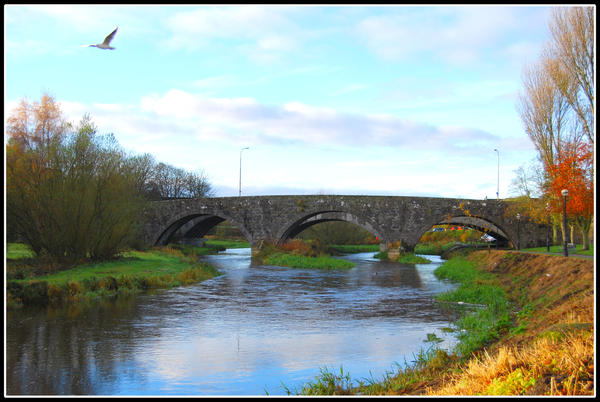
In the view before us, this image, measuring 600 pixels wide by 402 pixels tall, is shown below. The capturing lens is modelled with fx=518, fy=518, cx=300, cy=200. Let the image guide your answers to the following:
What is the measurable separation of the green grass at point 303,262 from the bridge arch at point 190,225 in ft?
32.0

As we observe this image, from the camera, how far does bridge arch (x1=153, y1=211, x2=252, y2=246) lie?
5128 centimetres

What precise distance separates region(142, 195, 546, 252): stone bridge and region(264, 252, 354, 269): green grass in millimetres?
7064

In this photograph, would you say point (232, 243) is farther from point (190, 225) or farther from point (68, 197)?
point (68, 197)

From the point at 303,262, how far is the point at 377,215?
38.1 ft

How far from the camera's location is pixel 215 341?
1282 cm

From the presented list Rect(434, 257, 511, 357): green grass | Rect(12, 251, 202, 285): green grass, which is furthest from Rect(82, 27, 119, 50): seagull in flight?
Rect(12, 251, 202, 285): green grass

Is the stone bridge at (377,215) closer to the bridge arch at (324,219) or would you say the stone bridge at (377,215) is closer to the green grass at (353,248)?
the bridge arch at (324,219)

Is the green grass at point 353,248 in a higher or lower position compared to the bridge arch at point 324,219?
lower

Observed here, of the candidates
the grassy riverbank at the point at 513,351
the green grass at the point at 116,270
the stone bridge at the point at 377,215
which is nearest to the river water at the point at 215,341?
the grassy riverbank at the point at 513,351

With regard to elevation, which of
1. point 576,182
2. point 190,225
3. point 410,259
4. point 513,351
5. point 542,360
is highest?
point 576,182

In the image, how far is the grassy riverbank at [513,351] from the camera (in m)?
6.86

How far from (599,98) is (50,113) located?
121 feet

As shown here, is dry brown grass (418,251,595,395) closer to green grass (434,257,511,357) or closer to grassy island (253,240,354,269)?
green grass (434,257,511,357)

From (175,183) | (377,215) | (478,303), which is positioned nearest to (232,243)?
(175,183)
